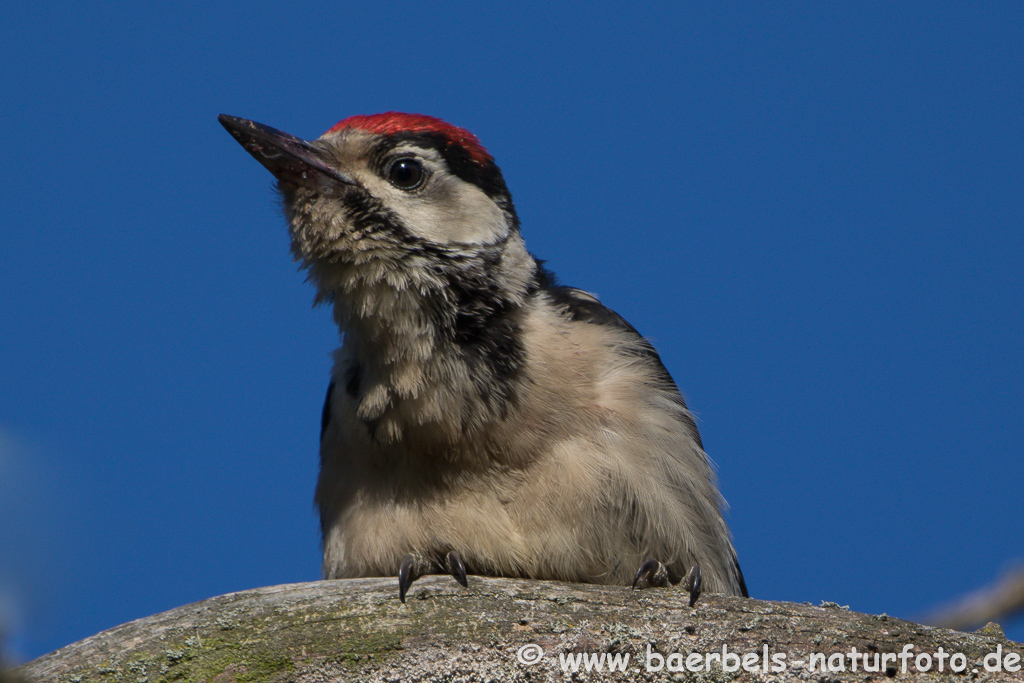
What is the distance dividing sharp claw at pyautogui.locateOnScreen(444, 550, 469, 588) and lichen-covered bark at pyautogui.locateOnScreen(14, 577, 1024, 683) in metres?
0.40

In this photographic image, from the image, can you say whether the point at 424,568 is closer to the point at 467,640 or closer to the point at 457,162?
the point at 467,640

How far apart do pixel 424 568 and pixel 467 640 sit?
1025 millimetres

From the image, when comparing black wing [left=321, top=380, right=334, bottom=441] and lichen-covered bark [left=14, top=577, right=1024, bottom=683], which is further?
black wing [left=321, top=380, right=334, bottom=441]

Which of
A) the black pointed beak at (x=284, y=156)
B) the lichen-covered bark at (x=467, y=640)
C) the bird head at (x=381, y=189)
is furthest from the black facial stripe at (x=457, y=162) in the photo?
the lichen-covered bark at (x=467, y=640)

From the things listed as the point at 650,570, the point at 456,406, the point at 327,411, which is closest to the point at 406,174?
the point at 456,406

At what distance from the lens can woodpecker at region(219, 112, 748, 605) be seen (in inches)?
176

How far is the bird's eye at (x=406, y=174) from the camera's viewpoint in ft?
16.1

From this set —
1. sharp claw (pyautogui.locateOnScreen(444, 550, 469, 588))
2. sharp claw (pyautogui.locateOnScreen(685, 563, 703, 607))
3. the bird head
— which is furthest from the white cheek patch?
sharp claw (pyautogui.locateOnScreen(685, 563, 703, 607))

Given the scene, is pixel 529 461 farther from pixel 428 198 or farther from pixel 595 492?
pixel 428 198

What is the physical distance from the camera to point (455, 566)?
13.8 ft

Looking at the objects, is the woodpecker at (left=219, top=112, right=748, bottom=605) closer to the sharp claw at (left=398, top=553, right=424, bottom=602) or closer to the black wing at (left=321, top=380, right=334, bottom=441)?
the sharp claw at (left=398, top=553, right=424, bottom=602)

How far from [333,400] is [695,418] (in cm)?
230

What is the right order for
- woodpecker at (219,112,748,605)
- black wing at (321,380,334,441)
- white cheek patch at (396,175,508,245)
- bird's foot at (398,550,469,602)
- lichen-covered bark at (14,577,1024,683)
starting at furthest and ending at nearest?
black wing at (321,380,334,441), white cheek patch at (396,175,508,245), woodpecker at (219,112,748,605), bird's foot at (398,550,469,602), lichen-covered bark at (14,577,1024,683)

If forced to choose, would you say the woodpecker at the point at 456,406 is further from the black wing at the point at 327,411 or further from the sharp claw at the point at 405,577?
the black wing at the point at 327,411
